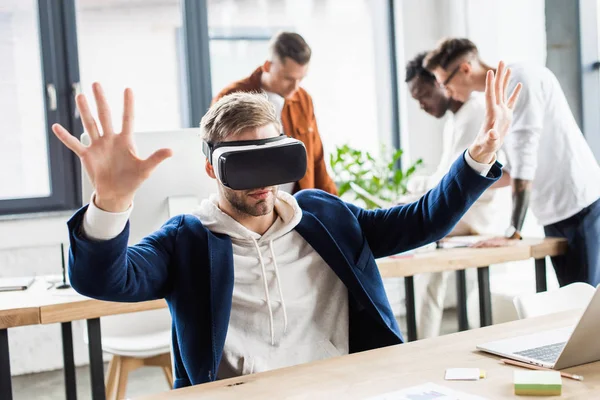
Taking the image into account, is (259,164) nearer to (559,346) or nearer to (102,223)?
(102,223)

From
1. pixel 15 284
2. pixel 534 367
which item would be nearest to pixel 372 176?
pixel 15 284

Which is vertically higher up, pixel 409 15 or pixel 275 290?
pixel 409 15

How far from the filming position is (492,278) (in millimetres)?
4414

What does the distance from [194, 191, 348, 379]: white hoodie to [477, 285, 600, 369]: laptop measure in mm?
412

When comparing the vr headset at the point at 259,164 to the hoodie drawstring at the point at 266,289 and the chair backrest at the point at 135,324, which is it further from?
the chair backrest at the point at 135,324

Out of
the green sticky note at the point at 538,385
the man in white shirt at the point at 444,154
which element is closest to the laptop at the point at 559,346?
the green sticky note at the point at 538,385

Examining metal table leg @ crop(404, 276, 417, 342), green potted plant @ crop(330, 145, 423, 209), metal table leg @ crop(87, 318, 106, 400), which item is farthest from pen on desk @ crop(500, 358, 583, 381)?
green potted plant @ crop(330, 145, 423, 209)

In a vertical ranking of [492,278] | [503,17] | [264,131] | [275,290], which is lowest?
[492,278]

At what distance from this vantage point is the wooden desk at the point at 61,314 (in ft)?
6.92

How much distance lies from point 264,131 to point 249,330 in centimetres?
46

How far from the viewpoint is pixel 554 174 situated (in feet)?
9.25

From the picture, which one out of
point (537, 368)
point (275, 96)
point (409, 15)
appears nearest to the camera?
point (537, 368)

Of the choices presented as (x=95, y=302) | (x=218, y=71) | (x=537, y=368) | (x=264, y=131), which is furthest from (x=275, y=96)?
(x=537, y=368)

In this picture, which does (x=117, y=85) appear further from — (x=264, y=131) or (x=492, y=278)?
(x=264, y=131)
